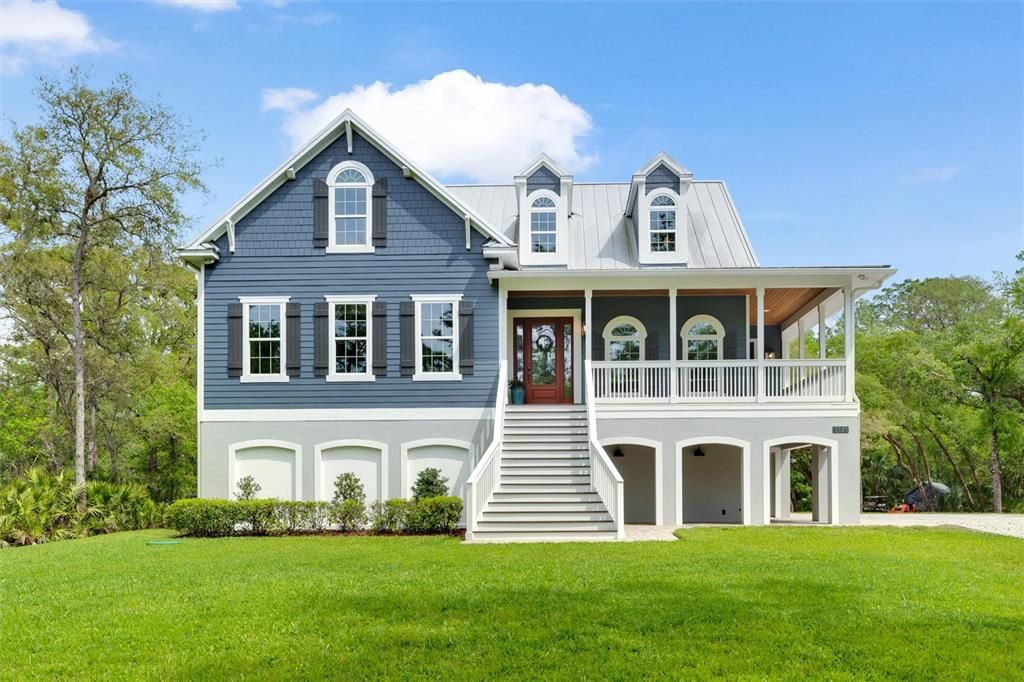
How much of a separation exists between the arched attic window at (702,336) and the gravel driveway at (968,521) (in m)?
4.89

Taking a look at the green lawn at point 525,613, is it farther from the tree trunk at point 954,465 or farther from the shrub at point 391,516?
the tree trunk at point 954,465

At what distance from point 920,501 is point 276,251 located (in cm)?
2945

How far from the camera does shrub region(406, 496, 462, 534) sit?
15.3 meters

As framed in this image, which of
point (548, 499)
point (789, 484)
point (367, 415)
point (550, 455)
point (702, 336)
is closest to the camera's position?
point (548, 499)

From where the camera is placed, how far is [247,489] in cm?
1741

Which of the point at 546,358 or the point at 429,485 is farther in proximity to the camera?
Result: the point at 546,358

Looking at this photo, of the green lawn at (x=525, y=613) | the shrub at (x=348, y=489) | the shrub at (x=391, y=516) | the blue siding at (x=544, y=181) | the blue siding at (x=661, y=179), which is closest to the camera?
the green lawn at (x=525, y=613)

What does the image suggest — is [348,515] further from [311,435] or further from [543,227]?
[543,227]

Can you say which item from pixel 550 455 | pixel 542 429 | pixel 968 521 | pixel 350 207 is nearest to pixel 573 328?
pixel 542 429

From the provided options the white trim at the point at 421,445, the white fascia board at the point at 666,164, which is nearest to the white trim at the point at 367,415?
the white trim at the point at 421,445

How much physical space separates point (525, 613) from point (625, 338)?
12.3 meters

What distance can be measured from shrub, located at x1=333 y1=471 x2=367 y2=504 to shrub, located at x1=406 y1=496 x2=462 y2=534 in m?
1.79

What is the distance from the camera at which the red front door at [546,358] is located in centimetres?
1994

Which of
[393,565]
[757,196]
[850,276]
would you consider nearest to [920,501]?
[757,196]
